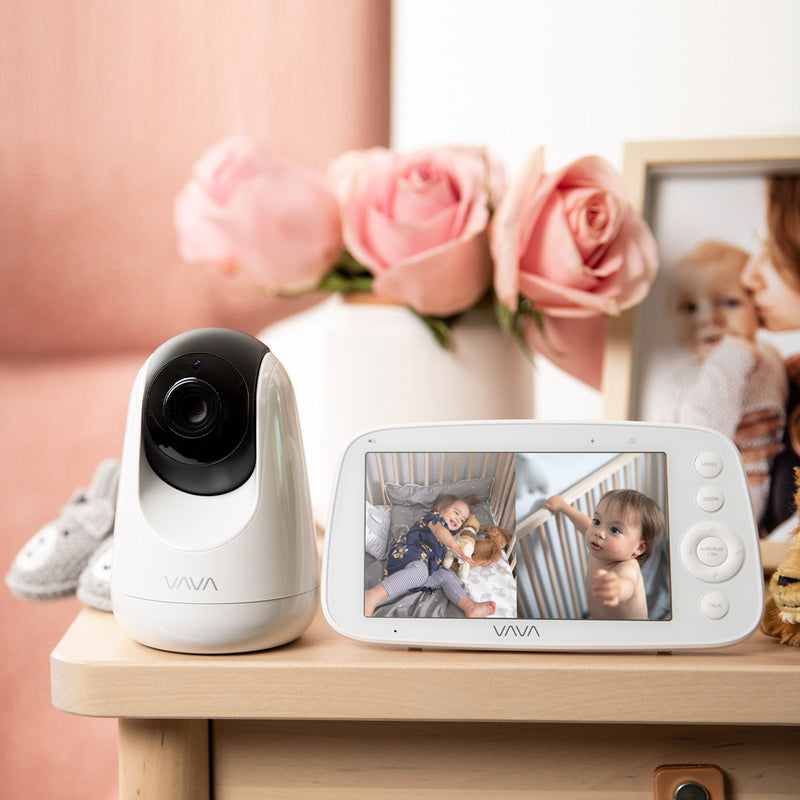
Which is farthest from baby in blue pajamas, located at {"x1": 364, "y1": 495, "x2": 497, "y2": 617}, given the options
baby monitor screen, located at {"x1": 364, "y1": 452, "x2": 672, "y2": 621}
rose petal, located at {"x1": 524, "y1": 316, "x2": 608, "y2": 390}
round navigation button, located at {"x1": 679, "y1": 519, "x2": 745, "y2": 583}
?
rose petal, located at {"x1": 524, "y1": 316, "x2": 608, "y2": 390}

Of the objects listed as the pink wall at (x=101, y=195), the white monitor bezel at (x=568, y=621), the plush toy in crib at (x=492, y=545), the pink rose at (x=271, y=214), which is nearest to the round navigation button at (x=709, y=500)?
the white monitor bezel at (x=568, y=621)

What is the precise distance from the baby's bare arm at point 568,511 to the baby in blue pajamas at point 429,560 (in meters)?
0.04

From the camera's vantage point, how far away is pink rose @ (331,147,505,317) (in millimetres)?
554

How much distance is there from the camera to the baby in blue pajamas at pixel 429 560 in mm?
416

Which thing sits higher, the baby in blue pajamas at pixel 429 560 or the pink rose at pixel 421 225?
the pink rose at pixel 421 225

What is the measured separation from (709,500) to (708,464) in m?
0.02

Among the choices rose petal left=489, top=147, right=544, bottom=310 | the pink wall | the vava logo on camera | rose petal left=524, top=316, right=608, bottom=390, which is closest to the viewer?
the vava logo on camera

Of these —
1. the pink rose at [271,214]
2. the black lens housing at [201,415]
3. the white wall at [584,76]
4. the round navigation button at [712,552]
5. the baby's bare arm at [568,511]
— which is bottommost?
the round navigation button at [712,552]

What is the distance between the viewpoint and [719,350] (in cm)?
65

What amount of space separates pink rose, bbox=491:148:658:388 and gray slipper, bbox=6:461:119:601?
34 cm

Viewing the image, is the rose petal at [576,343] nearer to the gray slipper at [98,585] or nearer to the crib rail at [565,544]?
the crib rail at [565,544]

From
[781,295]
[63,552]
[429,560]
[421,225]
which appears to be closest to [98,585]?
[63,552]

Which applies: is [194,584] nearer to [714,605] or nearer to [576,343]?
[714,605]

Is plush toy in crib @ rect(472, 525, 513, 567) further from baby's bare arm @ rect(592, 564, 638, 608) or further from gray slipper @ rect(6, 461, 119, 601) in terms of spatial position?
gray slipper @ rect(6, 461, 119, 601)
